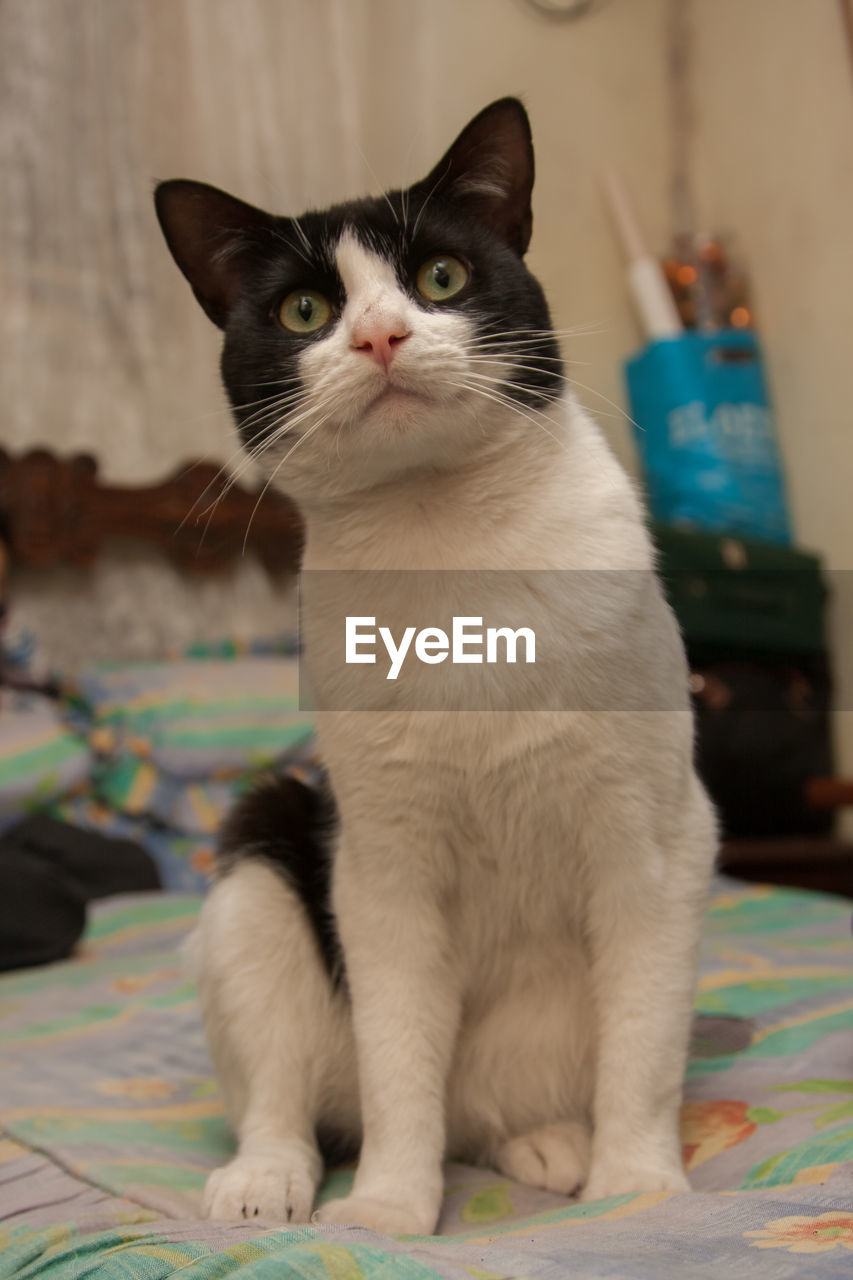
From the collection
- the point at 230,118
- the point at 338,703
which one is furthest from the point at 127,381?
the point at 338,703

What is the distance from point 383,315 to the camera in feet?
2.60

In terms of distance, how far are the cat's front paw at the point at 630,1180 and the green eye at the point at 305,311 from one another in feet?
2.27

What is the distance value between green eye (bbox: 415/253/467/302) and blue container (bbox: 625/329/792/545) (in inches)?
70.2

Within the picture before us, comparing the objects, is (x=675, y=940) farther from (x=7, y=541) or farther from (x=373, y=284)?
(x=7, y=541)

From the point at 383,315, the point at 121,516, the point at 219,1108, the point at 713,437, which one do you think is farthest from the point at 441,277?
the point at 713,437

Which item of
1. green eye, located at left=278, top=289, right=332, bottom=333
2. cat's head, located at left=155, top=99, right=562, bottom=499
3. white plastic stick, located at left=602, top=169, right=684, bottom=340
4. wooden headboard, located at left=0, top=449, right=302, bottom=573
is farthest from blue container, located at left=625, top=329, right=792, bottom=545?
green eye, located at left=278, top=289, right=332, bottom=333

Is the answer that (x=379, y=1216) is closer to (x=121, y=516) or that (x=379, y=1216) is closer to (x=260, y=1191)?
(x=260, y=1191)

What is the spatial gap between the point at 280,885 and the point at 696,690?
1.45 meters

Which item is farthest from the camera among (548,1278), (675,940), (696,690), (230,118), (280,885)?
(230,118)

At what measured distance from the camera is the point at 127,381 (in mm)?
2535

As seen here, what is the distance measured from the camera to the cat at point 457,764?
79 cm

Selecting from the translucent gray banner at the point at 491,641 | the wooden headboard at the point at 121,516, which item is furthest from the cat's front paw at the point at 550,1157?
the wooden headboard at the point at 121,516

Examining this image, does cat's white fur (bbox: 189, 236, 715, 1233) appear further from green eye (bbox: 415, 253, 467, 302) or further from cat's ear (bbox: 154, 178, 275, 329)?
cat's ear (bbox: 154, 178, 275, 329)

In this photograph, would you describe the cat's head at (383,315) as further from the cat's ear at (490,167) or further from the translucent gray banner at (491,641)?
the translucent gray banner at (491,641)
